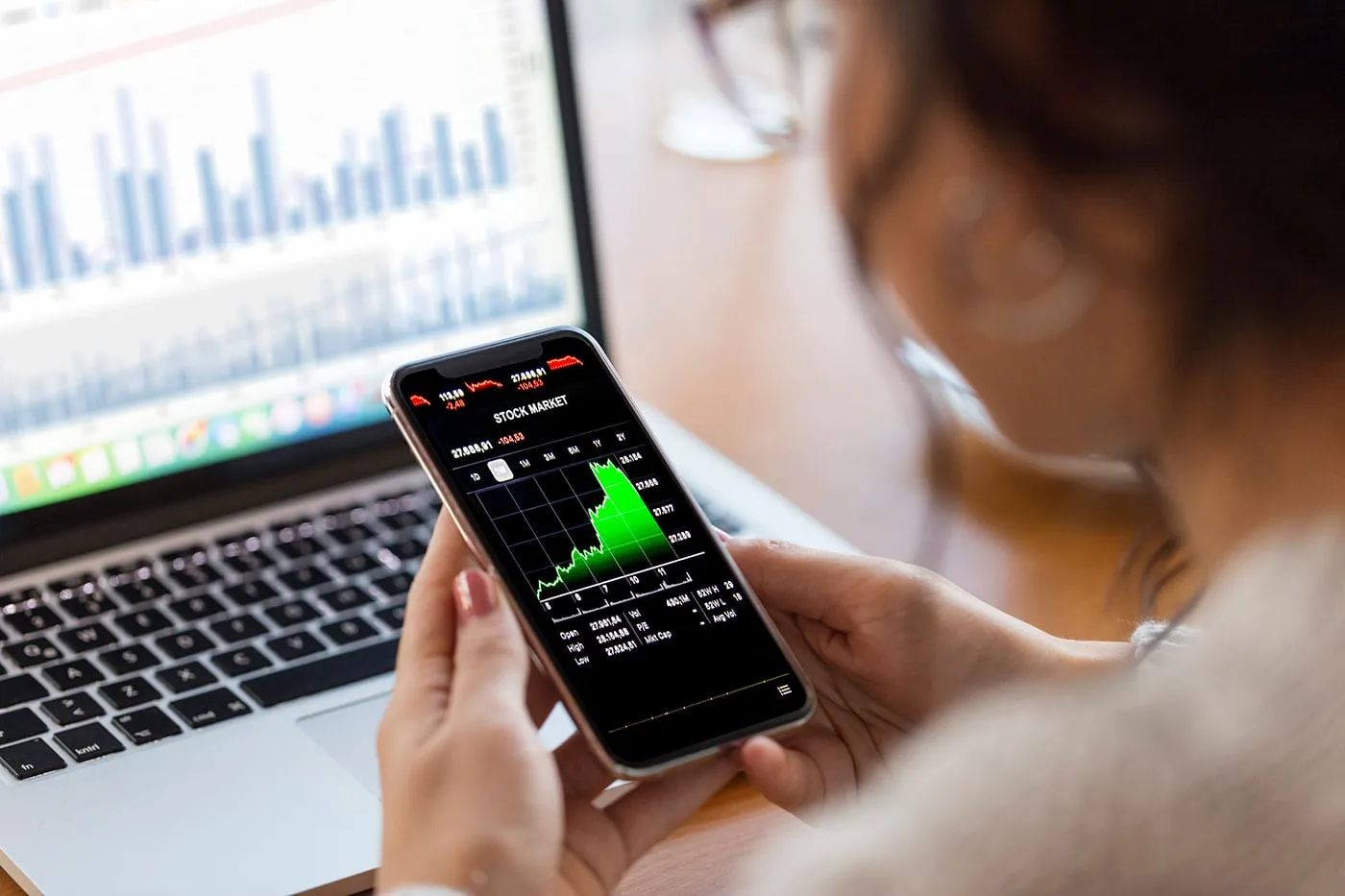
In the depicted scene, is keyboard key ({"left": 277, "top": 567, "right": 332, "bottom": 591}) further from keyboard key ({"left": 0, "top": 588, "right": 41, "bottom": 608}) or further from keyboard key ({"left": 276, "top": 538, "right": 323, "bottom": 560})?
keyboard key ({"left": 0, "top": 588, "right": 41, "bottom": 608})

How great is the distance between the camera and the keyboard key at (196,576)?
0.80 m

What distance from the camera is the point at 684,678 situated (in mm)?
631

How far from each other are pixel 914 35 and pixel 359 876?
15.4 inches

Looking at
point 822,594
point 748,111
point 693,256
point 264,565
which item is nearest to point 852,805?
point 822,594

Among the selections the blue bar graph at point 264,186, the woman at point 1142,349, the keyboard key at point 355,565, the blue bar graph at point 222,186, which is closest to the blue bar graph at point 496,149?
the blue bar graph at point 222,186

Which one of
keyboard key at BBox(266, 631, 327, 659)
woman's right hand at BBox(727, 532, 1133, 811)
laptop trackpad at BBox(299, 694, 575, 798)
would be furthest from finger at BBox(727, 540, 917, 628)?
keyboard key at BBox(266, 631, 327, 659)

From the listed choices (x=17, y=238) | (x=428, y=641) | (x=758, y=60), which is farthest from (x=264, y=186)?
(x=758, y=60)

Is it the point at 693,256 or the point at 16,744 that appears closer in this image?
the point at 16,744

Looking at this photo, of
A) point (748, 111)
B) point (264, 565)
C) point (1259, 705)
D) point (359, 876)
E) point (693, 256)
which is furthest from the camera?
point (748, 111)

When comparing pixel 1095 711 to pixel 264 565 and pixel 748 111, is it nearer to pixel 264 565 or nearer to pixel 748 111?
pixel 264 565

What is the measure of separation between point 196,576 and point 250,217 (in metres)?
0.19

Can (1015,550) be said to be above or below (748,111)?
below

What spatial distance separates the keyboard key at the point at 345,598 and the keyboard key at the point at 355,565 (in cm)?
2

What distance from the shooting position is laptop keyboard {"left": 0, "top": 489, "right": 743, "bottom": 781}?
0.70 metres
